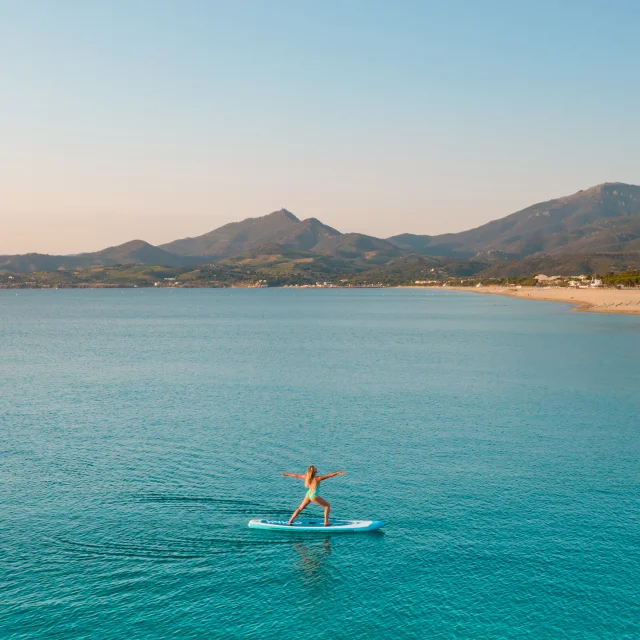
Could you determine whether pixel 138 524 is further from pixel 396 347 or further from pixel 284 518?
pixel 396 347

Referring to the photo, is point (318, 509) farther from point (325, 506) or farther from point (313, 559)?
point (313, 559)

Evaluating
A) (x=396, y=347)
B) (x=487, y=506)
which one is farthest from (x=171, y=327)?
(x=487, y=506)

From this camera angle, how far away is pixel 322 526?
114 ft

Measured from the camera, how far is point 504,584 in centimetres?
2883

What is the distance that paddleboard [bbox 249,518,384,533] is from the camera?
112 feet

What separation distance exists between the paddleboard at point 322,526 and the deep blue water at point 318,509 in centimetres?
53

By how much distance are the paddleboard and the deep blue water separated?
1.75 feet

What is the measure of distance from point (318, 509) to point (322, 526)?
424 cm

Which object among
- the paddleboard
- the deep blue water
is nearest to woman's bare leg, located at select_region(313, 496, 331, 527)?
the paddleboard

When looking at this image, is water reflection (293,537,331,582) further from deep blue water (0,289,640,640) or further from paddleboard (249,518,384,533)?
paddleboard (249,518,384,533)

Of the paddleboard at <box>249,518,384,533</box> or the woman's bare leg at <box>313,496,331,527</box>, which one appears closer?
the paddleboard at <box>249,518,384,533</box>

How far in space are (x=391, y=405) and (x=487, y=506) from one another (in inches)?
1234

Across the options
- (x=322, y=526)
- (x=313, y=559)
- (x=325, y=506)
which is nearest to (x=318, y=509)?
(x=325, y=506)

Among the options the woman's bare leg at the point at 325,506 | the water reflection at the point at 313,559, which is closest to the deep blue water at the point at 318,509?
the water reflection at the point at 313,559
